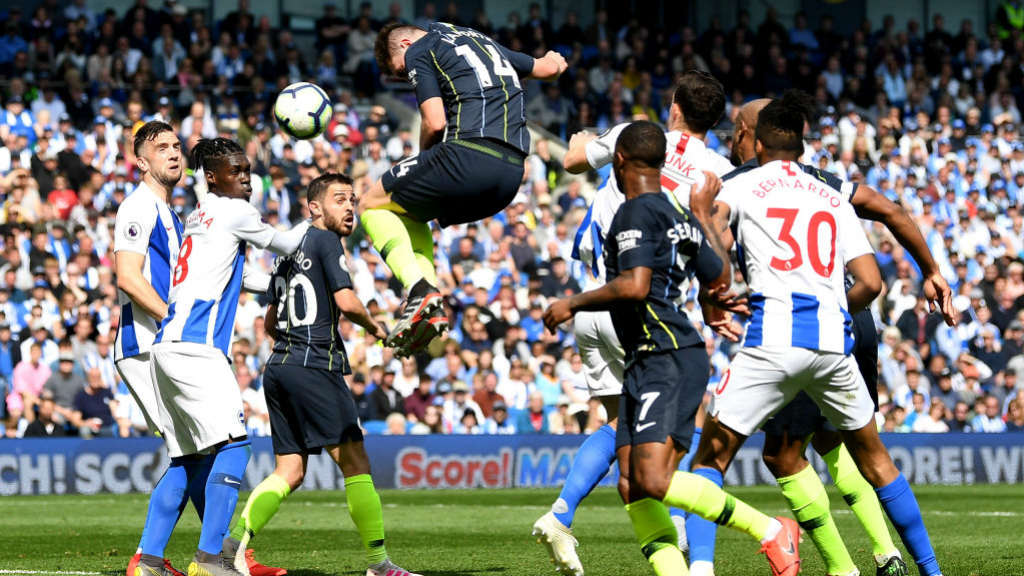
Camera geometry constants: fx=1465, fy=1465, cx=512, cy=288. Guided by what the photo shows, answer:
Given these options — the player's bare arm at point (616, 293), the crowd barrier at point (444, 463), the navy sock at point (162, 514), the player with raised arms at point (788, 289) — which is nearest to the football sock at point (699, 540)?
the player with raised arms at point (788, 289)

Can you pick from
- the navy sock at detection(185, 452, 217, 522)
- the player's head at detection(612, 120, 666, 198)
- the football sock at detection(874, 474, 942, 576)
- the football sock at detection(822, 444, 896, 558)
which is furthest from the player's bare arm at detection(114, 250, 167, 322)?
the football sock at detection(874, 474, 942, 576)

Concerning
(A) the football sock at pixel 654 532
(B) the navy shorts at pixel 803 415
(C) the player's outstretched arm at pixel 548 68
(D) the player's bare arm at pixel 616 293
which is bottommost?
(A) the football sock at pixel 654 532

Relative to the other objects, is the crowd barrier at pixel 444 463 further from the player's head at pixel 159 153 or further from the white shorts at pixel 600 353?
the white shorts at pixel 600 353

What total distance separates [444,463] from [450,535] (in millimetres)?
6065

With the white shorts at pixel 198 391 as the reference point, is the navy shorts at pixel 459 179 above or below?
above

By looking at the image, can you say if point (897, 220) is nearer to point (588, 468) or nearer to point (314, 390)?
point (588, 468)

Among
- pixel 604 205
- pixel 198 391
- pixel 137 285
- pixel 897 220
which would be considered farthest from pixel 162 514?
pixel 897 220

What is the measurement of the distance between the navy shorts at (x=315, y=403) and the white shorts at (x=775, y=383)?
6.85ft

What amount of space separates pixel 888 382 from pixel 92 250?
10820 millimetres

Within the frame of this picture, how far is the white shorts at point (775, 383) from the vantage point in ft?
21.9

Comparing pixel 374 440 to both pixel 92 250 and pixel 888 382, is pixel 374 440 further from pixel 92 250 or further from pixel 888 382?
pixel 888 382

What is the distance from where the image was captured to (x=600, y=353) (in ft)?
26.6

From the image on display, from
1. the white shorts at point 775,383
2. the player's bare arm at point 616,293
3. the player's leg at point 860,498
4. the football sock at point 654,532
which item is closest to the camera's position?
the player's bare arm at point 616,293

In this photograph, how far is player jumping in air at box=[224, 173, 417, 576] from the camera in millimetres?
7781
